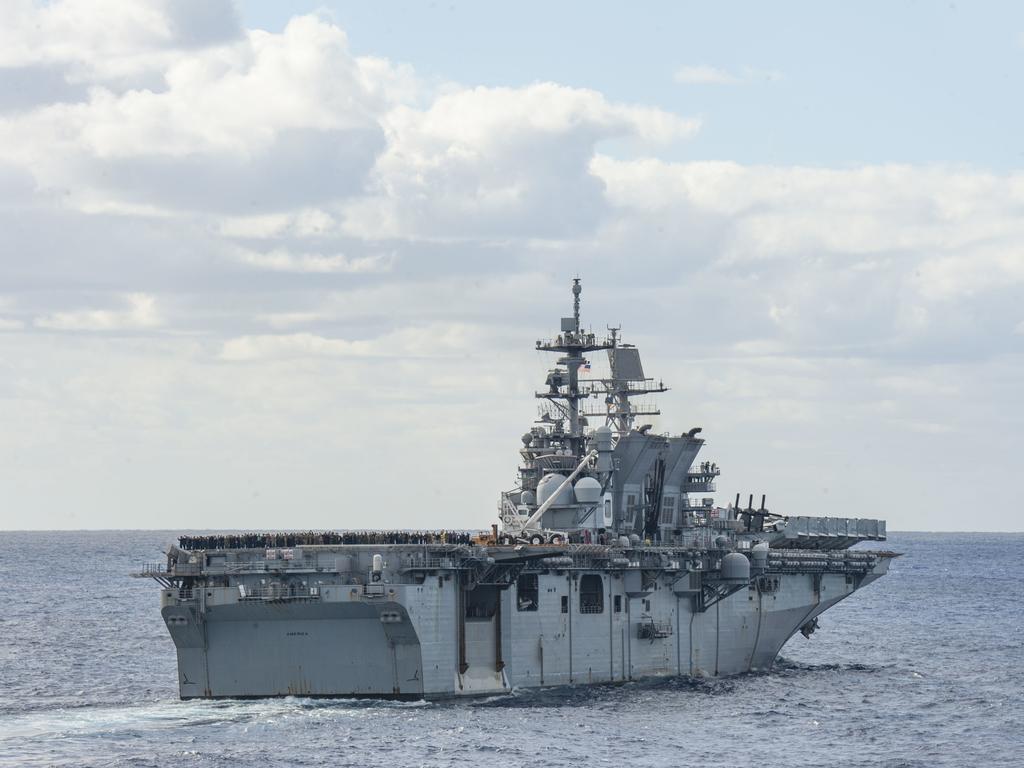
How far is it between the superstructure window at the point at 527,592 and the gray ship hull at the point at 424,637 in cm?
8

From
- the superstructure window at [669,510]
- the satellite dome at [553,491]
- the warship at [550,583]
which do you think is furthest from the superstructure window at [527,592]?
the superstructure window at [669,510]

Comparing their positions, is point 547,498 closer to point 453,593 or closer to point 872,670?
point 453,593

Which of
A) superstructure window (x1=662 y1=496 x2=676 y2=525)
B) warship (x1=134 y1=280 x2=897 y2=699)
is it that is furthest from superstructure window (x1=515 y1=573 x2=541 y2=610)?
superstructure window (x1=662 y1=496 x2=676 y2=525)

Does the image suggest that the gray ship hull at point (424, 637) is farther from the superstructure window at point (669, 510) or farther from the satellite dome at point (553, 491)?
the superstructure window at point (669, 510)

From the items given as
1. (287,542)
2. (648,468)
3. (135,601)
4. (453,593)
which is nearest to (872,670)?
(648,468)

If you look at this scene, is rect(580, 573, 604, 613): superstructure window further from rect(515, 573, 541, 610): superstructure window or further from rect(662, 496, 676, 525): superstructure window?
rect(662, 496, 676, 525): superstructure window

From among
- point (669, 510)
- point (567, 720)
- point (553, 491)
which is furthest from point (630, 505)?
point (567, 720)

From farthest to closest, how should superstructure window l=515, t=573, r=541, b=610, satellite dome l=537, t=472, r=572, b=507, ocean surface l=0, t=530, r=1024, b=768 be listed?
satellite dome l=537, t=472, r=572, b=507, superstructure window l=515, t=573, r=541, b=610, ocean surface l=0, t=530, r=1024, b=768

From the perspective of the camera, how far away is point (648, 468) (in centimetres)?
6769

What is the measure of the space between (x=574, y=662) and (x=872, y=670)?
18832 mm

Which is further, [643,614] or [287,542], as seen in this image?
[643,614]

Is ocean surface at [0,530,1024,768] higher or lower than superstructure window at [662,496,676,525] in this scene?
lower

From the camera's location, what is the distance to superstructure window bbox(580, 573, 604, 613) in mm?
Answer: 59719

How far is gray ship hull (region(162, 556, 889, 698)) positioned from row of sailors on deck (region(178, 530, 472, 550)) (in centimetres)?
199
